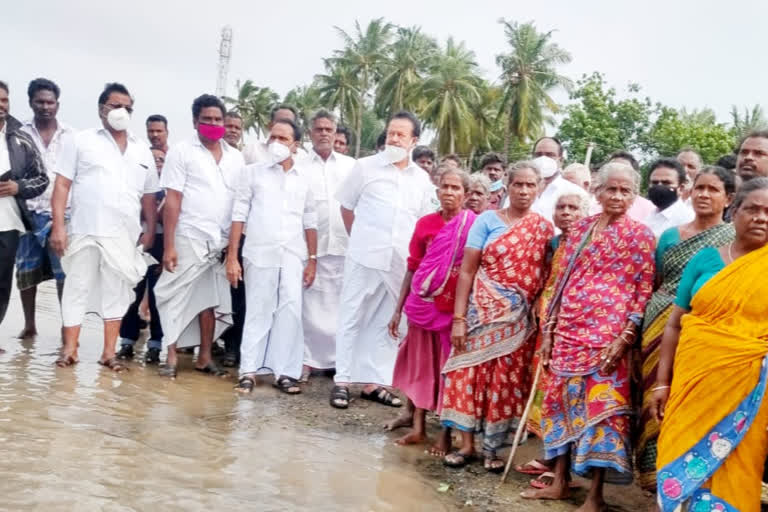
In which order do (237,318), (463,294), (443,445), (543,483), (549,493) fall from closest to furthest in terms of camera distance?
(549,493), (543,483), (463,294), (443,445), (237,318)

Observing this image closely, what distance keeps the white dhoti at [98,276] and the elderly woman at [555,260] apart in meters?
3.32

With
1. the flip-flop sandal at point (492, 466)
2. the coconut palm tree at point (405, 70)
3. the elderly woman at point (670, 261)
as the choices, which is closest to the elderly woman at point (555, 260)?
the flip-flop sandal at point (492, 466)

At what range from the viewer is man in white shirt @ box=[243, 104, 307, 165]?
20.3 ft

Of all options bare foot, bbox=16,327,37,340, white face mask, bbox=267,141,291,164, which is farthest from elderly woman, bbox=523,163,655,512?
bare foot, bbox=16,327,37,340

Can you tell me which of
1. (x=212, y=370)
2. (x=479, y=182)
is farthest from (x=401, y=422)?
(x=212, y=370)

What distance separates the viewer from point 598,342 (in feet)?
11.7

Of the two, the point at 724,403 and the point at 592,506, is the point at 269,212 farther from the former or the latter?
the point at 724,403

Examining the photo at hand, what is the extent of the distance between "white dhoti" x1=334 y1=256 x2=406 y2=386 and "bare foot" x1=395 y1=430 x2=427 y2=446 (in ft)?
2.71

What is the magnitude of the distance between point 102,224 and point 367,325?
7.22 feet

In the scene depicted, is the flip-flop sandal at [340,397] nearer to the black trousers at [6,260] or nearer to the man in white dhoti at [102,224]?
the man in white dhoti at [102,224]

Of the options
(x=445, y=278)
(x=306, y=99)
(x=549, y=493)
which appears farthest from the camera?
(x=306, y=99)

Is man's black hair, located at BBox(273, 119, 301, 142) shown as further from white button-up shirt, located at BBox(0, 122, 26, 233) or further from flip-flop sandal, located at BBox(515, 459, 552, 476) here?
flip-flop sandal, located at BBox(515, 459, 552, 476)

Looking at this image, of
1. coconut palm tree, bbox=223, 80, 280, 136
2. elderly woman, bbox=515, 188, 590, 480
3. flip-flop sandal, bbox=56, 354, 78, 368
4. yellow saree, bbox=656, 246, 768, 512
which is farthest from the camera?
coconut palm tree, bbox=223, 80, 280, 136

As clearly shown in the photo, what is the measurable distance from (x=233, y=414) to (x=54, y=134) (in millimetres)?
3492
